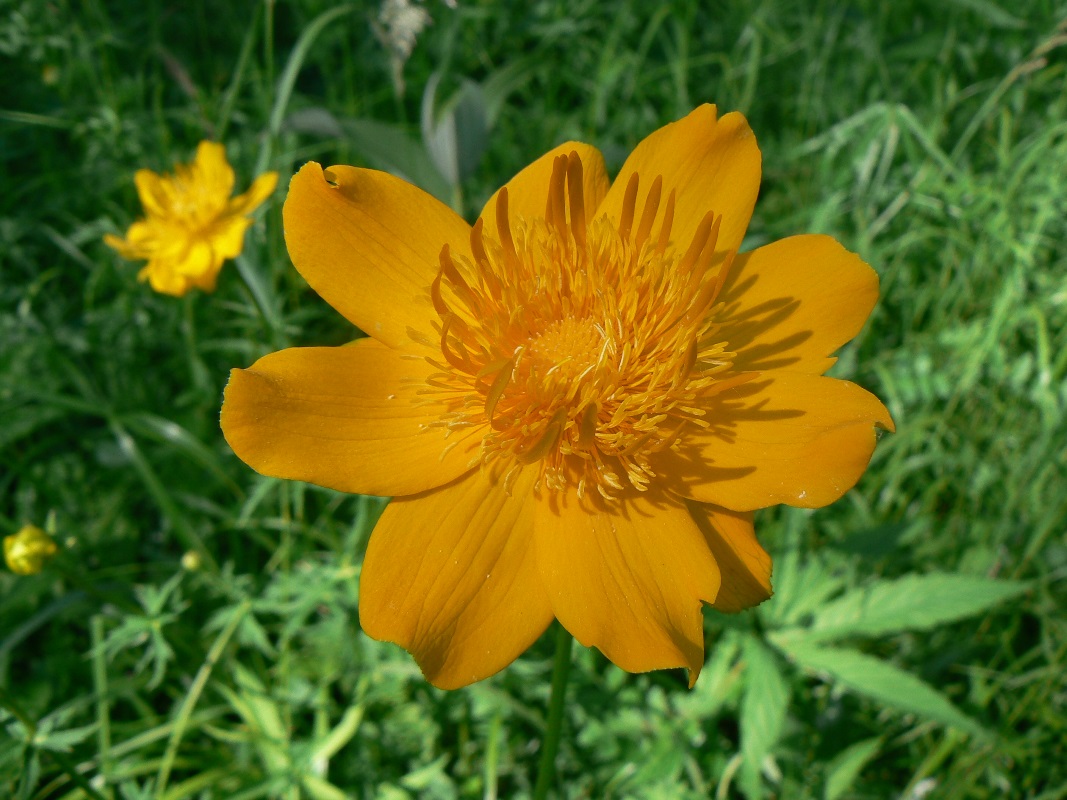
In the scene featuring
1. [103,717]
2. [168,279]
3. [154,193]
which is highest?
[154,193]

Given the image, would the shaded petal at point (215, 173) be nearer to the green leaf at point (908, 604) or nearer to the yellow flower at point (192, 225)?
the yellow flower at point (192, 225)

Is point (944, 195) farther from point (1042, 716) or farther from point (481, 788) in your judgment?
point (481, 788)

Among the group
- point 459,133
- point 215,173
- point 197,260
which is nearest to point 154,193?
point 215,173

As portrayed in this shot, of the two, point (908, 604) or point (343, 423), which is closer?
point (343, 423)

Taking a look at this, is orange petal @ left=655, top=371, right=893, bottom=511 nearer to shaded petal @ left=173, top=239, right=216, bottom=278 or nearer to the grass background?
the grass background

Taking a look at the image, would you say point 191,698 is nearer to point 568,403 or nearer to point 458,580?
point 458,580

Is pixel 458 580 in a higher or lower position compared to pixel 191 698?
higher

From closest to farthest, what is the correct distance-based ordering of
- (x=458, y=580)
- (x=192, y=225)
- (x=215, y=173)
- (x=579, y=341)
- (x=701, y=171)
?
(x=458, y=580)
(x=579, y=341)
(x=701, y=171)
(x=192, y=225)
(x=215, y=173)

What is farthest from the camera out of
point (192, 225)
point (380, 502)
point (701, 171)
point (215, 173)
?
point (215, 173)
